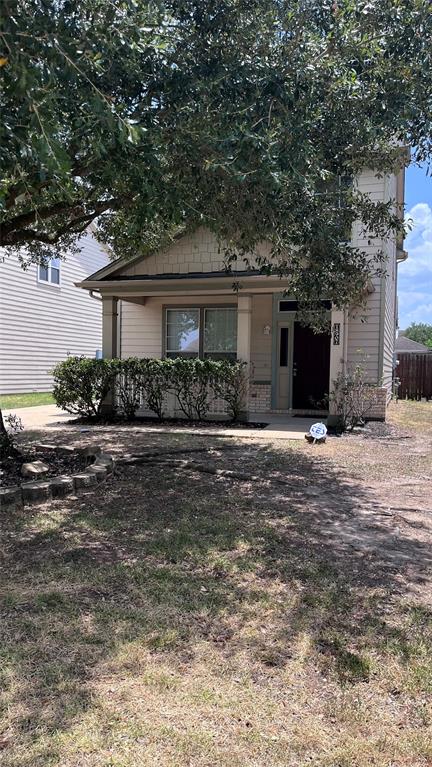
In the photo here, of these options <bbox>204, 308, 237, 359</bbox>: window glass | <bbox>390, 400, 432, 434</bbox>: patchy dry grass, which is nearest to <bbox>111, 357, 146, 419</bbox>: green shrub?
<bbox>204, 308, 237, 359</bbox>: window glass

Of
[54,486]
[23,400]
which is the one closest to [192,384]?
[54,486]

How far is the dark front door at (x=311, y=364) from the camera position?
43.1 feet

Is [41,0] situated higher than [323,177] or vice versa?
[41,0]

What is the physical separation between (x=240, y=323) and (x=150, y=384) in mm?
2349

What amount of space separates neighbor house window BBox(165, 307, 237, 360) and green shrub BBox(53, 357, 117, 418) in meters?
2.28

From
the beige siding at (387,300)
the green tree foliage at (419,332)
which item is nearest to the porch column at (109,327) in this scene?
the beige siding at (387,300)

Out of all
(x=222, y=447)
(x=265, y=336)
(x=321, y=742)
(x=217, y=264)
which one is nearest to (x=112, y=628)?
(x=321, y=742)

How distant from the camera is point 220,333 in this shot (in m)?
12.9

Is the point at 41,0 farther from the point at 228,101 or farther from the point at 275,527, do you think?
the point at 275,527

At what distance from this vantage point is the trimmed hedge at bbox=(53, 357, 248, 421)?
10977 mm

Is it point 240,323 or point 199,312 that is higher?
point 199,312

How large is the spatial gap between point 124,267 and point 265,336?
3.81 meters

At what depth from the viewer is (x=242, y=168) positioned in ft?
13.7

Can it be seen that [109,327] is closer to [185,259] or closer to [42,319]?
[185,259]
